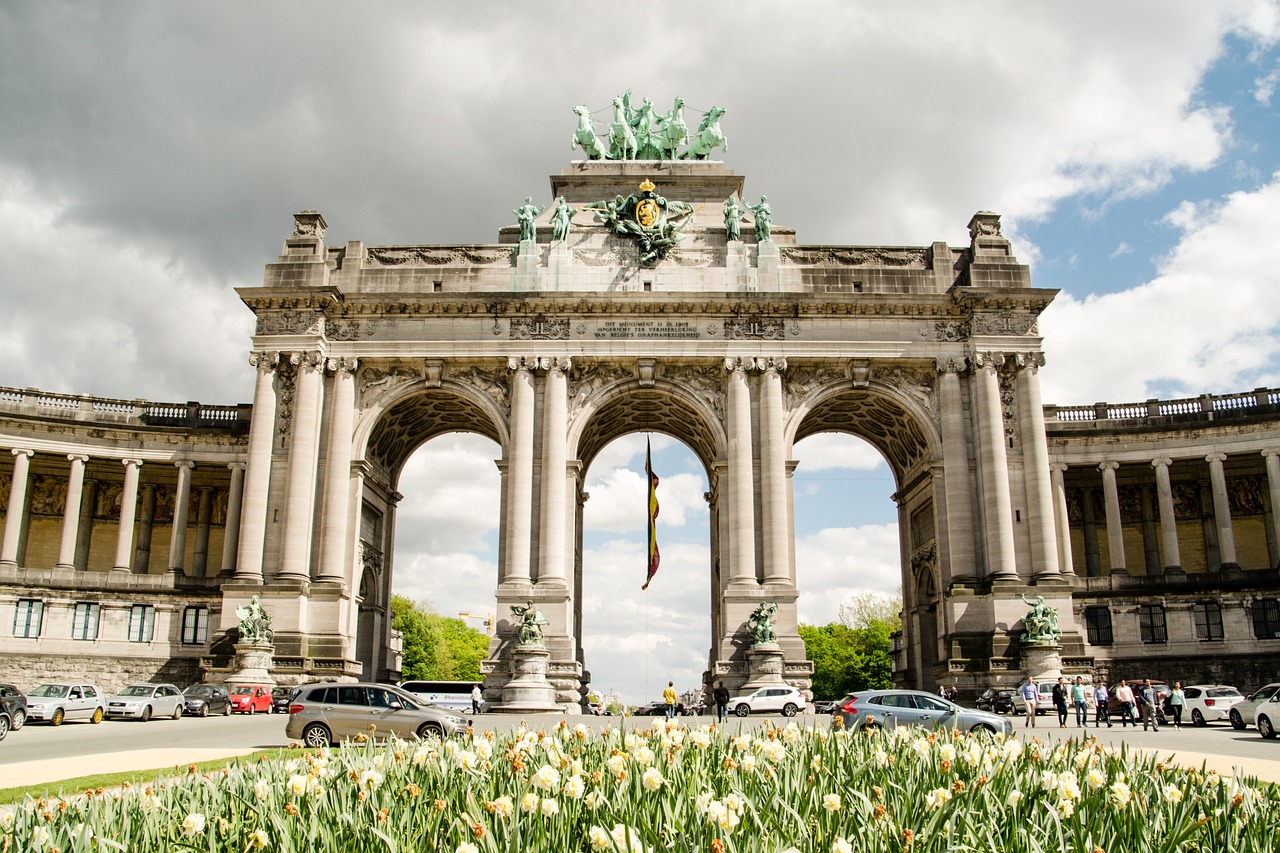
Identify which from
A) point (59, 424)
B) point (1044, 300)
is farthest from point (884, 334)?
point (59, 424)

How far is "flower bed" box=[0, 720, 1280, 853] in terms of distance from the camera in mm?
7305

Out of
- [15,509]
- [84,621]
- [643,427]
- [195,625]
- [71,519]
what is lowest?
[195,625]

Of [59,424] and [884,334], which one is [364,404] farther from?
[884,334]

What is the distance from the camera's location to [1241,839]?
7.53 metres

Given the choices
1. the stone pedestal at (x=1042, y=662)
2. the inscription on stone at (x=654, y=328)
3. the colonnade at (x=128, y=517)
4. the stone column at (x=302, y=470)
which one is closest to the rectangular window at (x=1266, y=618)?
the stone pedestal at (x=1042, y=662)

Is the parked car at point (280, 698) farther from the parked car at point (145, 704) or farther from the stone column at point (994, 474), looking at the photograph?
the stone column at point (994, 474)

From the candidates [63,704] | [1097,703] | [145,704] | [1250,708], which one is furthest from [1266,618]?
[63,704]

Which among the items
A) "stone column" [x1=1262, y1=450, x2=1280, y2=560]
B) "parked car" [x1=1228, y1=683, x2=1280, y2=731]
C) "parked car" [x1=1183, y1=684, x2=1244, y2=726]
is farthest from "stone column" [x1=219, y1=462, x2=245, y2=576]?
"stone column" [x1=1262, y1=450, x2=1280, y2=560]

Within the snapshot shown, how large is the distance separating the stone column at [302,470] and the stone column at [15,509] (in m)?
19.7

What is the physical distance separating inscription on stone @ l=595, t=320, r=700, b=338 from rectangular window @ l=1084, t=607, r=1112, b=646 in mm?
28962

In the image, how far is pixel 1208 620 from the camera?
56500 mm

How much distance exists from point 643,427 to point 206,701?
2652 centimetres

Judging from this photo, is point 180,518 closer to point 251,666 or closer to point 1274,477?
point 251,666

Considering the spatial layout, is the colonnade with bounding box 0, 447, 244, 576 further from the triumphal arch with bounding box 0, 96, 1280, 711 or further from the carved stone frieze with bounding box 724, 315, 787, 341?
the carved stone frieze with bounding box 724, 315, 787, 341
